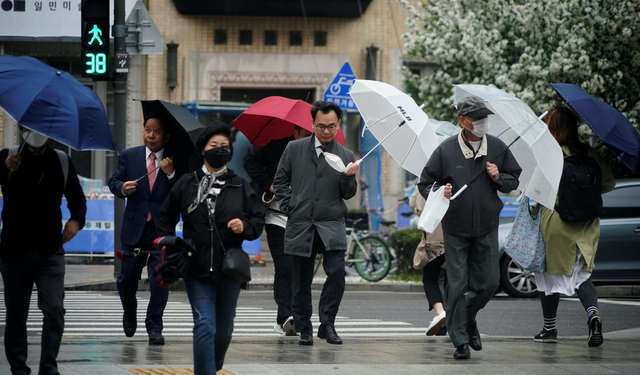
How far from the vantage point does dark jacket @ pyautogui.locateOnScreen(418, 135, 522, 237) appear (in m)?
7.46

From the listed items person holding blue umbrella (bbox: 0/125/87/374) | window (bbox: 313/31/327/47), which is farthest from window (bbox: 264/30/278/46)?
person holding blue umbrella (bbox: 0/125/87/374)

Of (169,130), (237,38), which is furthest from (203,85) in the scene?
(169,130)

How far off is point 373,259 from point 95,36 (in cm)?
567

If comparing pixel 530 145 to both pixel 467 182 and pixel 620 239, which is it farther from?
pixel 620 239

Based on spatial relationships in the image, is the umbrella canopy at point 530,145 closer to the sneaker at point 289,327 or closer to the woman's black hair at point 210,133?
the sneaker at point 289,327

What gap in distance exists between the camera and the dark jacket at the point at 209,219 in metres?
5.77

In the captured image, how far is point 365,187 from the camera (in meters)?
22.6

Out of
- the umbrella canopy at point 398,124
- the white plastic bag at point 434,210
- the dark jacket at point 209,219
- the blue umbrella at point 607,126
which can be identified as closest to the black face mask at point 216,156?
the dark jacket at point 209,219

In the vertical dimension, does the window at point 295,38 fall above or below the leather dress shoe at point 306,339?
above

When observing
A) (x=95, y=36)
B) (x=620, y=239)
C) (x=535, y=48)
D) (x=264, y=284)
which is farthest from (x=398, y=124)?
(x=535, y=48)

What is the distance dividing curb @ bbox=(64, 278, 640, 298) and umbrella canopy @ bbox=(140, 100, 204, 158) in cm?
636

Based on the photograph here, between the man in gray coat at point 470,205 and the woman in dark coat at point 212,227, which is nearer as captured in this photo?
the woman in dark coat at point 212,227

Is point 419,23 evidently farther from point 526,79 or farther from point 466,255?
point 466,255

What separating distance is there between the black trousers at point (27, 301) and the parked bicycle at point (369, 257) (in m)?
9.79
